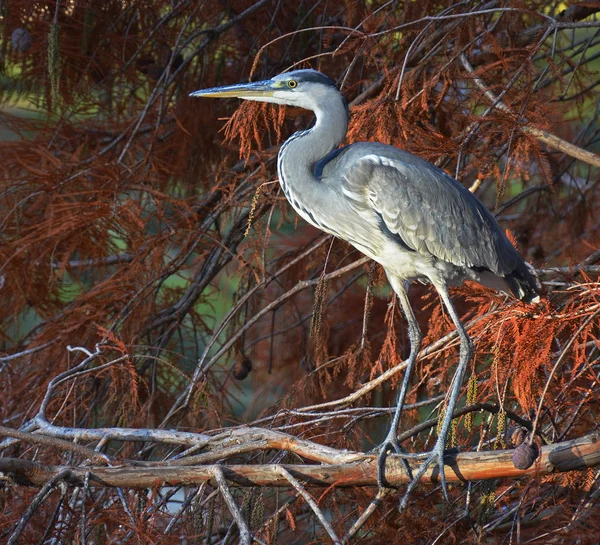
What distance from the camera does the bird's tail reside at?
2227 mm

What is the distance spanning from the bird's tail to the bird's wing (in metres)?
0.02

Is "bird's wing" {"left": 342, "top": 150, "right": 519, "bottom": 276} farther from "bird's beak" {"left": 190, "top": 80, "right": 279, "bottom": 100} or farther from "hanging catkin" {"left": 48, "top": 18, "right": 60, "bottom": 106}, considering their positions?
"hanging catkin" {"left": 48, "top": 18, "right": 60, "bottom": 106}

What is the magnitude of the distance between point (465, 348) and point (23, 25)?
72.1 inches

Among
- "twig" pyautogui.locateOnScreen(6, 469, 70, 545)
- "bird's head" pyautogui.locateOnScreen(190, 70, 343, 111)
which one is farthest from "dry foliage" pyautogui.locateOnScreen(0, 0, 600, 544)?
"bird's head" pyautogui.locateOnScreen(190, 70, 343, 111)

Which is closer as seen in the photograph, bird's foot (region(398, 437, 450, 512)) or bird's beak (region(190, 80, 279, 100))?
bird's foot (region(398, 437, 450, 512))

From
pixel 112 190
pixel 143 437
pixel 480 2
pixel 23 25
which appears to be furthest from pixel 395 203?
pixel 23 25

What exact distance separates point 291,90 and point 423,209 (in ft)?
1.42

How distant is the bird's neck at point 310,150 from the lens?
7.01ft

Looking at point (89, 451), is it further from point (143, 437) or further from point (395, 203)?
point (395, 203)

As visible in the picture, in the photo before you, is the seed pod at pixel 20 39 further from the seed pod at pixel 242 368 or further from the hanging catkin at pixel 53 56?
the seed pod at pixel 242 368

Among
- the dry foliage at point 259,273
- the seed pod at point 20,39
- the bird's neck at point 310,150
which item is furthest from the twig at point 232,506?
the seed pod at point 20,39

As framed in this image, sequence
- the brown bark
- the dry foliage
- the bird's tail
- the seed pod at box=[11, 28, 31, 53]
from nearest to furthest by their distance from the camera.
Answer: the brown bark, the dry foliage, the bird's tail, the seed pod at box=[11, 28, 31, 53]

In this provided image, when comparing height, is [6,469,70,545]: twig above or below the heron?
below

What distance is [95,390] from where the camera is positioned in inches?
105
